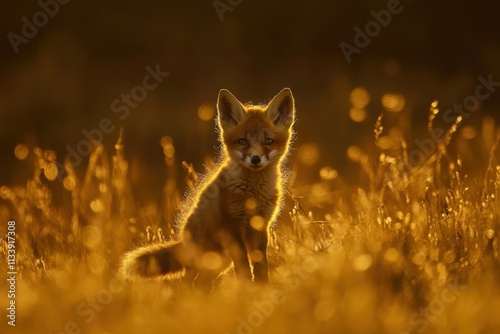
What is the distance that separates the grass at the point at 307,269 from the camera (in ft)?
11.4

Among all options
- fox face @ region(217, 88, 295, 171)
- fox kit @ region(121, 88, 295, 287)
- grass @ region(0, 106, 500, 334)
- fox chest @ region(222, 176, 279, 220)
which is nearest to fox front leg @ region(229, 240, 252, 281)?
fox kit @ region(121, 88, 295, 287)

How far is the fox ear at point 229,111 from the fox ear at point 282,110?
0.22m

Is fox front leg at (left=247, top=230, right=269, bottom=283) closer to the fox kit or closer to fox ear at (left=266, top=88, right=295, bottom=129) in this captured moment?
the fox kit

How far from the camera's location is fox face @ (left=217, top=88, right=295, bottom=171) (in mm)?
5504

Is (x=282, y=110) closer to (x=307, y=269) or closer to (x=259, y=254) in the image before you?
(x=259, y=254)

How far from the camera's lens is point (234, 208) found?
17.4ft

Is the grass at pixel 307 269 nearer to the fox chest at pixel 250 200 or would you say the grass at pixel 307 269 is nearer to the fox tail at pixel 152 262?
the fox tail at pixel 152 262

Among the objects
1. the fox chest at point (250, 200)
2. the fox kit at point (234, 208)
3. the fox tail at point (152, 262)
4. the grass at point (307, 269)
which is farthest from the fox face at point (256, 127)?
the fox tail at point (152, 262)

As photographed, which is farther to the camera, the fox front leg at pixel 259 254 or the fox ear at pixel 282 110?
the fox ear at pixel 282 110

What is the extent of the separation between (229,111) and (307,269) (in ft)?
6.10

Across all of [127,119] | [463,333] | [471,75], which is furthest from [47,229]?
[471,75]

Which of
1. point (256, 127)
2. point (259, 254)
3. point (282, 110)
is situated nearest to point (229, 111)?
point (256, 127)

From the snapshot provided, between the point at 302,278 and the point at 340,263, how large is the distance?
227 mm

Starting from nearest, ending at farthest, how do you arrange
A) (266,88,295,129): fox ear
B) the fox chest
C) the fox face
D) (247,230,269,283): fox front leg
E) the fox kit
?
(247,230,269,283): fox front leg → the fox kit → the fox chest → the fox face → (266,88,295,129): fox ear
